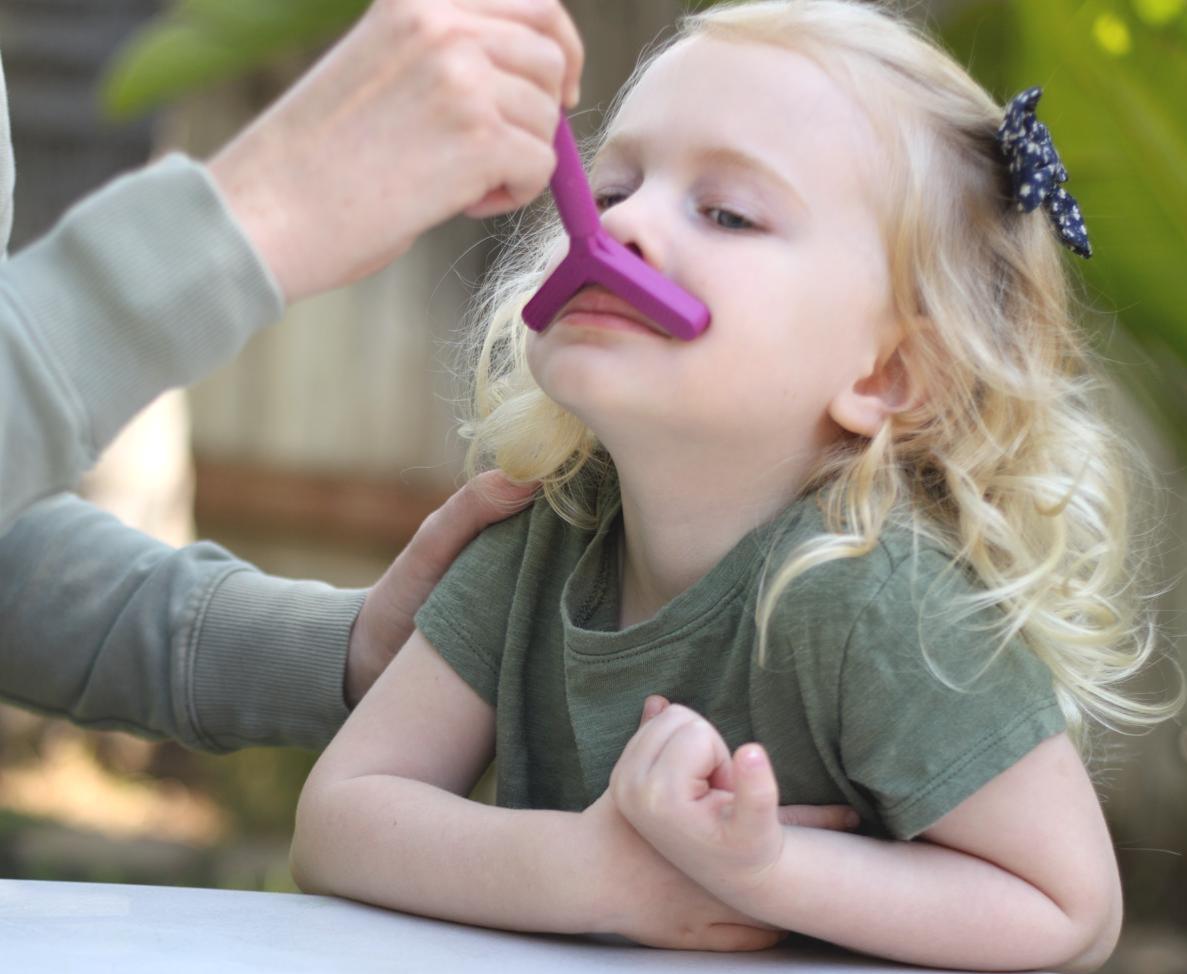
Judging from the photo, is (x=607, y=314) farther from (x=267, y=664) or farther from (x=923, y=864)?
(x=267, y=664)

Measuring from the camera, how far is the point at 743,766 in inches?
31.6

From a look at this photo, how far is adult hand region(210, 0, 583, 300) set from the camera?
0.73m

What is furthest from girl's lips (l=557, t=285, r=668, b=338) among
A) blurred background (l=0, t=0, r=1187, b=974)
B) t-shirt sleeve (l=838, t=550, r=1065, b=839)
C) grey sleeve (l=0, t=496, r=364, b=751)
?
blurred background (l=0, t=0, r=1187, b=974)

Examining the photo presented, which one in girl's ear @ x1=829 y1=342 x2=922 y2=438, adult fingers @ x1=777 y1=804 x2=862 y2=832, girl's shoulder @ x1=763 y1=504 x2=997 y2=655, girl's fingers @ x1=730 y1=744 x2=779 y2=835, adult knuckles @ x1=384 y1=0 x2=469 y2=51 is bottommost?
adult fingers @ x1=777 y1=804 x2=862 y2=832

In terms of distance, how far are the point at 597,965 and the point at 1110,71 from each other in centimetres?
110

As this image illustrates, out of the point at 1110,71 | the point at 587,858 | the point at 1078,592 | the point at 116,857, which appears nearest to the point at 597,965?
the point at 587,858

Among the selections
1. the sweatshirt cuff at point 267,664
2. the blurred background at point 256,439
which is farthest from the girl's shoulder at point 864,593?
the blurred background at point 256,439

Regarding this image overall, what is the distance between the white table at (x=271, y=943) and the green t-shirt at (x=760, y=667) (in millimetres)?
126

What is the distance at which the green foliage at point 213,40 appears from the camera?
2521 mm

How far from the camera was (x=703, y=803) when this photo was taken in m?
0.84

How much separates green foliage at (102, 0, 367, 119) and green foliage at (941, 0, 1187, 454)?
4.12 ft

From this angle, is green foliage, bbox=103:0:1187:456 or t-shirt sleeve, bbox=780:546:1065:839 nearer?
t-shirt sleeve, bbox=780:546:1065:839

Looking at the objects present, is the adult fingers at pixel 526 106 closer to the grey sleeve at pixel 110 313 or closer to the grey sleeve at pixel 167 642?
the grey sleeve at pixel 110 313

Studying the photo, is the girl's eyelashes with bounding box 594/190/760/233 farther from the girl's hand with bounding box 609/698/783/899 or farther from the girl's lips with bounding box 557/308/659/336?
the girl's hand with bounding box 609/698/783/899
